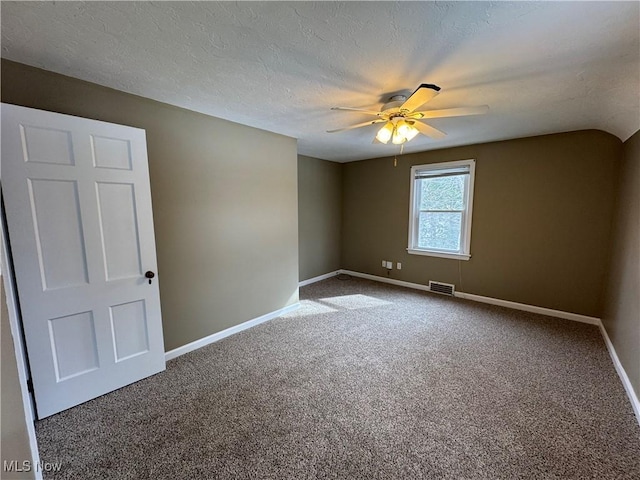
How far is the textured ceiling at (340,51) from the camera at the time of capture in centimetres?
127

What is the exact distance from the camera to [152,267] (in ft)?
7.40

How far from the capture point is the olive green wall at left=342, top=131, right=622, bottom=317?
10.4ft

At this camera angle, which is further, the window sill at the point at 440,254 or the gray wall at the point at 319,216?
the gray wall at the point at 319,216

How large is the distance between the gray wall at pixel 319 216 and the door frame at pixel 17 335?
3476 mm

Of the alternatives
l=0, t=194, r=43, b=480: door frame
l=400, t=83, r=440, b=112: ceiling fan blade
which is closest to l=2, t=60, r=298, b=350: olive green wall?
l=0, t=194, r=43, b=480: door frame

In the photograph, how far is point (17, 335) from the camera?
151 cm

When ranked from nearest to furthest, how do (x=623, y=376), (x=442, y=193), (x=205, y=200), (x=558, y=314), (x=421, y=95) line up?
1. (x=421, y=95)
2. (x=623, y=376)
3. (x=205, y=200)
4. (x=558, y=314)
5. (x=442, y=193)

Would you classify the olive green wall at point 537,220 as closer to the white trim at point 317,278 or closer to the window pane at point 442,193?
the window pane at point 442,193

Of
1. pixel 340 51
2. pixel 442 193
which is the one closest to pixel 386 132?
pixel 340 51

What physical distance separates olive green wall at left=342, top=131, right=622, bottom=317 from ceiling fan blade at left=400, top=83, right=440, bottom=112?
249 centimetres

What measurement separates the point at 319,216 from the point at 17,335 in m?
4.12

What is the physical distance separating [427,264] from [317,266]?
1978mm
